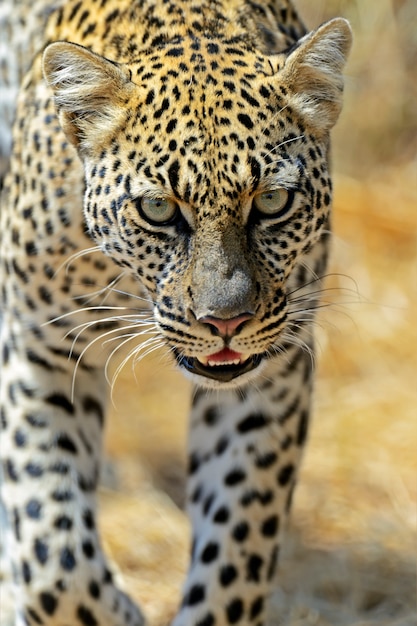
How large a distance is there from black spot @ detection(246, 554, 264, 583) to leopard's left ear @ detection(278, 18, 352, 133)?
1.89 meters

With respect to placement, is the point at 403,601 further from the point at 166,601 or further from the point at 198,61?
the point at 198,61

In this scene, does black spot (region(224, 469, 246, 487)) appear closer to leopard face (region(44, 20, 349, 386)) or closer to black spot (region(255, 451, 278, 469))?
black spot (region(255, 451, 278, 469))

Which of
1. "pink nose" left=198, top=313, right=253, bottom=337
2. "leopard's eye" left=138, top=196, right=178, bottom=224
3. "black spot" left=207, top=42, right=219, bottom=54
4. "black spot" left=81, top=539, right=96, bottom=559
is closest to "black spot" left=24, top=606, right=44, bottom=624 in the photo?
"black spot" left=81, top=539, right=96, bottom=559

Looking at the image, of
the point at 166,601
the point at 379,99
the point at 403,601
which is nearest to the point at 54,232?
the point at 166,601

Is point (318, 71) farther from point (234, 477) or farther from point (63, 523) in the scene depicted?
point (63, 523)

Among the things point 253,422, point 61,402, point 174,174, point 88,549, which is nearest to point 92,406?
point 61,402

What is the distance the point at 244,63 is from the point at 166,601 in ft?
10.9

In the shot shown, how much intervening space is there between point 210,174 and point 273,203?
0.30 metres

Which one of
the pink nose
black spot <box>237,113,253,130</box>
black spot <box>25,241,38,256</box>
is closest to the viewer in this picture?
the pink nose

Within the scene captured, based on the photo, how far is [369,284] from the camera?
429 inches

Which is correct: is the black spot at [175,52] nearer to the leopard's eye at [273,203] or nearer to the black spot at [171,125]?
the black spot at [171,125]

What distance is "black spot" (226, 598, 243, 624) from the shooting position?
5758 millimetres

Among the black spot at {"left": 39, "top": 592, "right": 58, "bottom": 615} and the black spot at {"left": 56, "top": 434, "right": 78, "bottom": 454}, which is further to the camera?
the black spot at {"left": 56, "top": 434, "right": 78, "bottom": 454}

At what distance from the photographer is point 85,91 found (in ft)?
16.3
